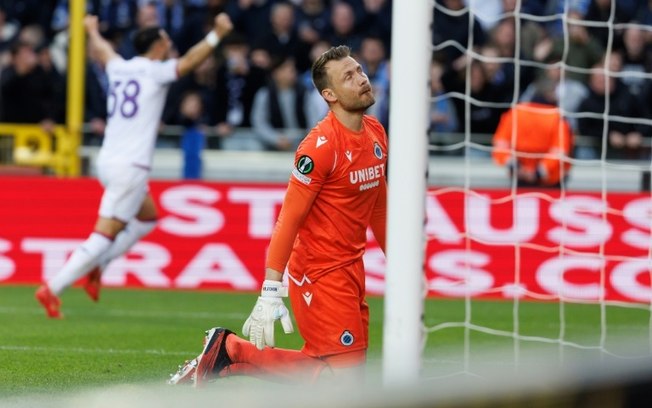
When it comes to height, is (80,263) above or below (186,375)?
below

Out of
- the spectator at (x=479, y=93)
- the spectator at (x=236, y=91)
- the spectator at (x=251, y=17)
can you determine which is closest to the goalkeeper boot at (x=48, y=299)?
the spectator at (x=236, y=91)

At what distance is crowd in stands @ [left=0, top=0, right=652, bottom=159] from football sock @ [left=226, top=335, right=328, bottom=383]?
7562 millimetres

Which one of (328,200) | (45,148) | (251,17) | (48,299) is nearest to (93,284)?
(48,299)

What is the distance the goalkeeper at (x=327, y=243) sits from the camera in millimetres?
5488

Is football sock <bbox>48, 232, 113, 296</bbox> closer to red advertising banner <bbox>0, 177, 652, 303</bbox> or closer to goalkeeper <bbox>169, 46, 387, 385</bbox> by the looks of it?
red advertising banner <bbox>0, 177, 652, 303</bbox>

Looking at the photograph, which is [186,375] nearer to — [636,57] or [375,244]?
[375,244]

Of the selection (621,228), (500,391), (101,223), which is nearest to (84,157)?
(101,223)

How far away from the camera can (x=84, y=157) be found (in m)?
13.3

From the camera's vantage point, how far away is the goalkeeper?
5488mm

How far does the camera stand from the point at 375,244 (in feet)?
40.1

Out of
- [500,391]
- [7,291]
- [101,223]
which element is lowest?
[7,291]

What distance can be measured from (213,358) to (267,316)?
24.6 inches

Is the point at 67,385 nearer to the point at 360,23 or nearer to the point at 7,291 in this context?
the point at 7,291

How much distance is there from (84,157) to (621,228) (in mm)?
5520
